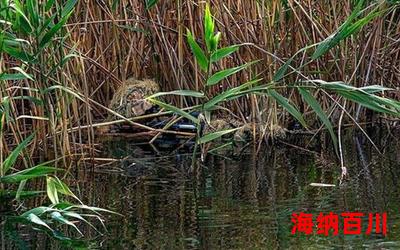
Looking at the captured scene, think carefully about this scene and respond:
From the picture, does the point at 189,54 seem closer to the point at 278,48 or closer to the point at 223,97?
the point at 278,48

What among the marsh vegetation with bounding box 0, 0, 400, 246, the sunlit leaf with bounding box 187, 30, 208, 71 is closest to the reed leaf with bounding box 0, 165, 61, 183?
the marsh vegetation with bounding box 0, 0, 400, 246

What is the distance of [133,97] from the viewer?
368cm

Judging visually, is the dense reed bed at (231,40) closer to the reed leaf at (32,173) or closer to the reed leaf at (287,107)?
the reed leaf at (287,107)

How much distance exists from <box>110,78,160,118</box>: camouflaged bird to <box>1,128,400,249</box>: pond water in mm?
198

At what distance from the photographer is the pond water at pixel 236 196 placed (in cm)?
209

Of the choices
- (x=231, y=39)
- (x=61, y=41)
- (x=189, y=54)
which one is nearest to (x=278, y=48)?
(x=231, y=39)

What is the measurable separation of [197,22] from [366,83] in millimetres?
749

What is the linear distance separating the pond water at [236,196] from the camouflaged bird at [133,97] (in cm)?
20

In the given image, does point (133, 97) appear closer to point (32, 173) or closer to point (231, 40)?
point (231, 40)

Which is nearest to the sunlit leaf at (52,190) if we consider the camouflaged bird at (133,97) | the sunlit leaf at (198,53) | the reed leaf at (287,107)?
the sunlit leaf at (198,53)

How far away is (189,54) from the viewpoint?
372 cm

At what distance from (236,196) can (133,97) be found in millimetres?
1198

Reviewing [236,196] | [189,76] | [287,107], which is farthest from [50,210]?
[189,76]

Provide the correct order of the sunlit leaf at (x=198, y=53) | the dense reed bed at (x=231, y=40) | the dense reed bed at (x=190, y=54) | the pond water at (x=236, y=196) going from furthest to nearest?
1. the dense reed bed at (x=231, y=40)
2. the dense reed bed at (x=190, y=54)
3. the sunlit leaf at (x=198, y=53)
4. the pond water at (x=236, y=196)
